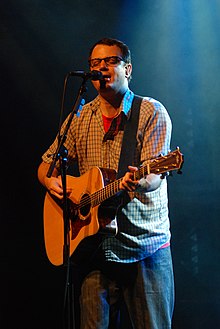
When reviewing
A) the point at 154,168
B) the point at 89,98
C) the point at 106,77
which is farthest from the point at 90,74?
the point at 89,98

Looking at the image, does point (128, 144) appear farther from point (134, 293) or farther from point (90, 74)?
point (134, 293)

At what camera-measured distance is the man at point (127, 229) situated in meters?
2.70

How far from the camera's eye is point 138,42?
154 inches

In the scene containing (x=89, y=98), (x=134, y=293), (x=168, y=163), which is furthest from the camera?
(x=89, y=98)

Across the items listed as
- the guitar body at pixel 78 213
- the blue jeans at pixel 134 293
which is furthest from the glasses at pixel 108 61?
the blue jeans at pixel 134 293

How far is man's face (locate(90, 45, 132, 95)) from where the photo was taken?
2.83 m

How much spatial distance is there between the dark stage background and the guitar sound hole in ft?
3.55

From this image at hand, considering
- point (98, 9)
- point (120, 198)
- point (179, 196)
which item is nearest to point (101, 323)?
point (120, 198)

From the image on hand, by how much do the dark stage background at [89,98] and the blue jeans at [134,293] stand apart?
98cm

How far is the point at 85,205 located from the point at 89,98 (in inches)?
55.3

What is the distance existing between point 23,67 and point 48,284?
1845 mm

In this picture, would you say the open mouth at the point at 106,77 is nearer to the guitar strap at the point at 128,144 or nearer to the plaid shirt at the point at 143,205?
the plaid shirt at the point at 143,205

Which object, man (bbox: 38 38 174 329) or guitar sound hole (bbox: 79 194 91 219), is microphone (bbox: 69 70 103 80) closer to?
man (bbox: 38 38 174 329)

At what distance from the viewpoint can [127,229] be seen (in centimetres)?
271
